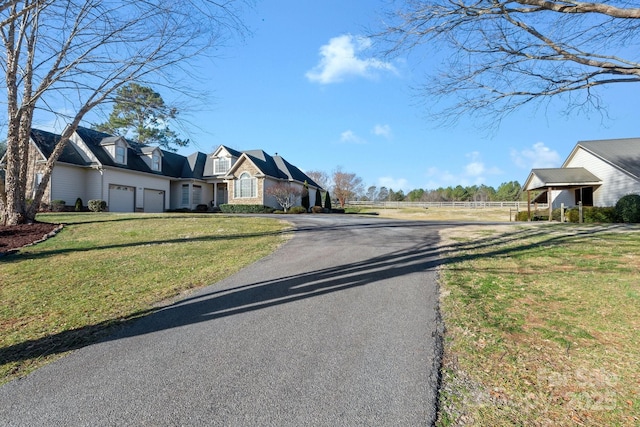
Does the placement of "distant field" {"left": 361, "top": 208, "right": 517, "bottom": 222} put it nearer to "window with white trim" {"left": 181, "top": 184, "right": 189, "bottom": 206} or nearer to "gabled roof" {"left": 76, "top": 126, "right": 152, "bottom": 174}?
"window with white trim" {"left": 181, "top": 184, "right": 189, "bottom": 206}

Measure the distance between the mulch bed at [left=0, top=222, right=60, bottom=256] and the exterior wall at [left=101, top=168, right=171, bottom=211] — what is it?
1227 cm

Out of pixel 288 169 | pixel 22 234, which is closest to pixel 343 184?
pixel 288 169

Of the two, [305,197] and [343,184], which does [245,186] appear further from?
[343,184]

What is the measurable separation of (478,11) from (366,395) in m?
7.08

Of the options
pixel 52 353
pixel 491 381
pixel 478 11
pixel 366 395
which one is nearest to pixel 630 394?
pixel 491 381

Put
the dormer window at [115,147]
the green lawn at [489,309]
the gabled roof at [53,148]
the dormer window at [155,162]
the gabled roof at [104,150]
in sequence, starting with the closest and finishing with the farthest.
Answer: the green lawn at [489,309] → the gabled roof at [53,148] → the gabled roof at [104,150] → the dormer window at [115,147] → the dormer window at [155,162]

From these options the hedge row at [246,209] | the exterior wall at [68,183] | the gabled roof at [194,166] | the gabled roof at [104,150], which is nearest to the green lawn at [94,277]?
the exterior wall at [68,183]

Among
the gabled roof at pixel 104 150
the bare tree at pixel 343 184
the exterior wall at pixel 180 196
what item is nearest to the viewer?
the gabled roof at pixel 104 150

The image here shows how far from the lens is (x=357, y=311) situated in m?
4.52

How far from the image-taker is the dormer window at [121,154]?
26312mm

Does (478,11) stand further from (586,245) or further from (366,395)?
(366,395)

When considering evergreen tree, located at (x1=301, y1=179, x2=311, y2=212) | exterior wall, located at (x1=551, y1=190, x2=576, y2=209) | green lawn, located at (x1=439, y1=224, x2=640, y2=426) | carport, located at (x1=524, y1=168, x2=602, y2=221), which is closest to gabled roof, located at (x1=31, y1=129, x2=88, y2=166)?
evergreen tree, located at (x1=301, y1=179, x2=311, y2=212)

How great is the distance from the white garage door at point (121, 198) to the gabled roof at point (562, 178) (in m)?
30.6

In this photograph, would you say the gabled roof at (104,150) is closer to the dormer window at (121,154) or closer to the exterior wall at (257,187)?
the dormer window at (121,154)
